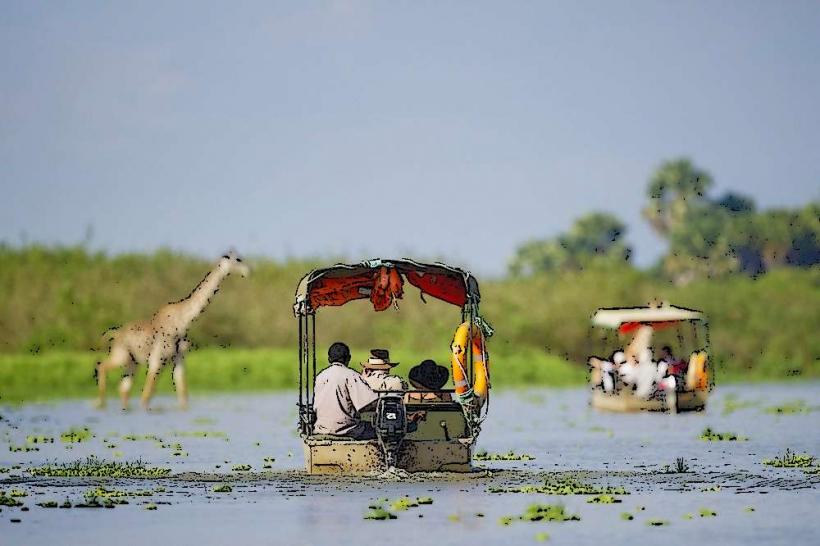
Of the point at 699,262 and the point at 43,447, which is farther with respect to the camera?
the point at 699,262

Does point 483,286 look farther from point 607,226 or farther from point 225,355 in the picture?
point 607,226

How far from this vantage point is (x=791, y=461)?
2561 cm

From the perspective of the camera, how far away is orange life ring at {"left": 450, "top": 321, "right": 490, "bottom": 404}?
23.1 metres

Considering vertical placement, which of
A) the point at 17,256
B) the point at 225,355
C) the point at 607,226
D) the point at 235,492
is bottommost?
the point at 235,492

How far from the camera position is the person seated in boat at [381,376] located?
2294 centimetres

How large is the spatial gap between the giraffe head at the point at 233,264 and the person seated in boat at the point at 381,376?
18.6 metres

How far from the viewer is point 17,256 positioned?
67.5m

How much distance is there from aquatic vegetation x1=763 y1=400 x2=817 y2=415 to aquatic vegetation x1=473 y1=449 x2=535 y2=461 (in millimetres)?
12959

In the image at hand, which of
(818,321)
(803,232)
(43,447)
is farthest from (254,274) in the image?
(803,232)

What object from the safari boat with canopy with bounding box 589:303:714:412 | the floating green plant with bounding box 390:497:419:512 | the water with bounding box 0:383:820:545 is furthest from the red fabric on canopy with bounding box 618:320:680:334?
the floating green plant with bounding box 390:497:419:512

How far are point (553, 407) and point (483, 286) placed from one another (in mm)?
25451

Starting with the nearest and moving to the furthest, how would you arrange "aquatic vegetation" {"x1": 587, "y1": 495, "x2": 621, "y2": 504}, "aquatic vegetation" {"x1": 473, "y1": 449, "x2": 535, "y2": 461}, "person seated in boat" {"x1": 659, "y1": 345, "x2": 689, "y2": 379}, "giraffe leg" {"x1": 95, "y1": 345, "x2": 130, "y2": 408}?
"aquatic vegetation" {"x1": 587, "y1": 495, "x2": 621, "y2": 504} → "aquatic vegetation" {"x1": 473, "y1": 449, "x2": 535, "y2": 461} → "person seated in boat" {"x1": 659, "y1": 345, "x2": 689, "y2": 379} → "giraffe leg" {"x1": 95, "y1": 345, "x2": 130, "y2": 408}

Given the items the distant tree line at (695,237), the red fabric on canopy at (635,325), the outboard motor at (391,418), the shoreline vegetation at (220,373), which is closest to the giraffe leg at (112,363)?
the shoreline vegetation at (220,373)

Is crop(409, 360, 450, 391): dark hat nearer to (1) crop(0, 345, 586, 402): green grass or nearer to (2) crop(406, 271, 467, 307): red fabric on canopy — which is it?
(2) crop(406, 271, 467, 307): red fabric on canopy
